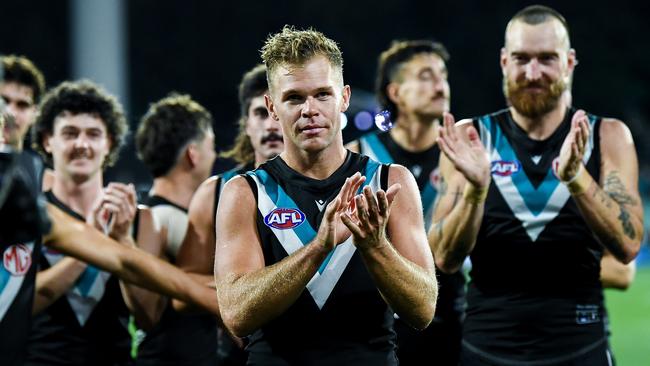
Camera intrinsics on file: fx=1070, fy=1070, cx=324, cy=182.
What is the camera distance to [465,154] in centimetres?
498

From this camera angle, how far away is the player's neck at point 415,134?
6777 millimetres

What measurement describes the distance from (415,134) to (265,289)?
11.0 feet

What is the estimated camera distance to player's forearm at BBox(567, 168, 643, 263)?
4.85m

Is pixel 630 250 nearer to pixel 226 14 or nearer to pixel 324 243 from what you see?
pixel 324 243

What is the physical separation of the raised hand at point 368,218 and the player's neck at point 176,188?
2529 mm

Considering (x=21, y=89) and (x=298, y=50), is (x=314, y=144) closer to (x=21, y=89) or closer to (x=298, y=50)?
(x=298, y=50)

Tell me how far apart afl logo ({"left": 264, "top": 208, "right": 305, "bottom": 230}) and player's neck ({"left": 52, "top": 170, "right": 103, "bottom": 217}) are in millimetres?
1961

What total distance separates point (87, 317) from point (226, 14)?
28351 millimetres

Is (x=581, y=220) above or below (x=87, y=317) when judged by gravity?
above

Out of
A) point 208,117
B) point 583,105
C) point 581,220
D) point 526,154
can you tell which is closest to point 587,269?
point 581,220

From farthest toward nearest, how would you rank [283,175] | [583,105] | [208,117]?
[583,105] < [208,117] < [283,175]

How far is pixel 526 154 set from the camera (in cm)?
538

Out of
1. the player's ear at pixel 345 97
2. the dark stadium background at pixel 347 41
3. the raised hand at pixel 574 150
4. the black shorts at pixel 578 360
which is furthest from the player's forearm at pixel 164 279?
the dark stadium background at pixel 347 41

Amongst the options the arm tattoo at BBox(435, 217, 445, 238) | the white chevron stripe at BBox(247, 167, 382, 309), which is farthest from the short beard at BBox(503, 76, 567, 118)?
the white chevron stripe at BBox(247, 167, 382, 309)
